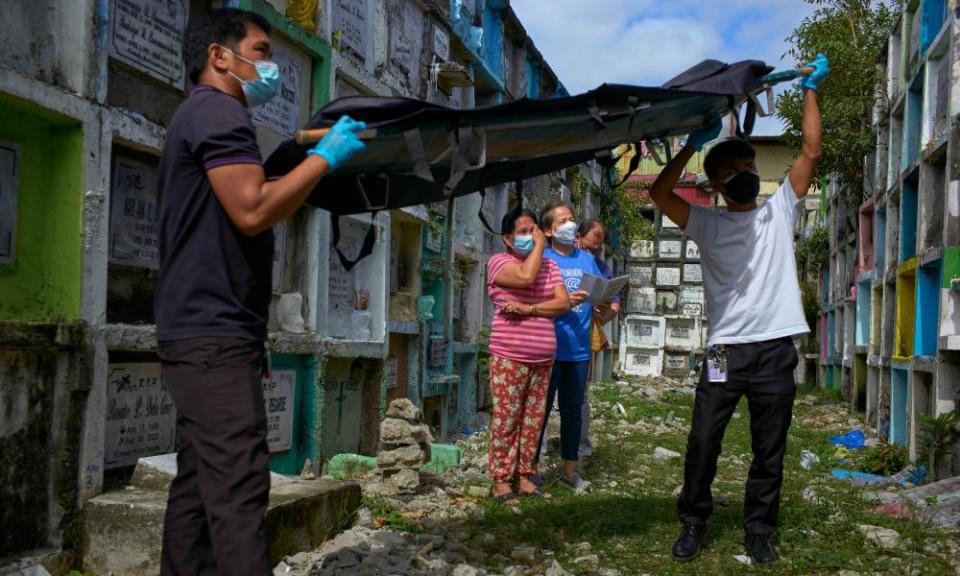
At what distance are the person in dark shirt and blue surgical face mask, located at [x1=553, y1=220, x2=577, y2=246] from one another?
3511 mm

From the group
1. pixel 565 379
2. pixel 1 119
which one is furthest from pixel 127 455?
pixel 565 379

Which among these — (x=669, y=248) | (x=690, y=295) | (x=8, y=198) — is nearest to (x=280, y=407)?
(x=8, y=198)

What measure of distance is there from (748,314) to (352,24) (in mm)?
4692

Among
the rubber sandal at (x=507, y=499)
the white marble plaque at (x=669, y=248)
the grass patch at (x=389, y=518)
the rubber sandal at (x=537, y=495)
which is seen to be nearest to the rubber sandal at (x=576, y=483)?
the rubber sandal at (x=537, y=495)

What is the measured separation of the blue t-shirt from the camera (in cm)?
605

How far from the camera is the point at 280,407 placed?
246 inches

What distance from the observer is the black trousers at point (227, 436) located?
8.14 ft

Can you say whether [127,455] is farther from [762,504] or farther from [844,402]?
[844,402]

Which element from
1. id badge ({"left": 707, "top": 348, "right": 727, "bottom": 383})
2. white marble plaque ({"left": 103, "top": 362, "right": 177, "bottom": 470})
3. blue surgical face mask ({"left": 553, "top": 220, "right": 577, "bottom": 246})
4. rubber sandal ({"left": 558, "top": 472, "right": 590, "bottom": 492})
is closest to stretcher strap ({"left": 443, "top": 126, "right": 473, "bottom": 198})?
id badge ({"left": 707, "top": 348, "right": 727, "bottom": 383})

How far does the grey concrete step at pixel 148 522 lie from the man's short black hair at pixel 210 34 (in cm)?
204

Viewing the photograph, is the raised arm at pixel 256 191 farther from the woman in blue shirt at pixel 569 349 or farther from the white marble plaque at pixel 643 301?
the white marble plaque at pixel 643 301

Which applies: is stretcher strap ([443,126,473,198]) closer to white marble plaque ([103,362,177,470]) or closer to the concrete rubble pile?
white marble plaque ([103,362,177,470])

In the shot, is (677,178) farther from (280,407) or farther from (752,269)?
(280,407)

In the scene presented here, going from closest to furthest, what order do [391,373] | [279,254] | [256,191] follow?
1. [256,191]
2. [279,254]
3. [391,373]
